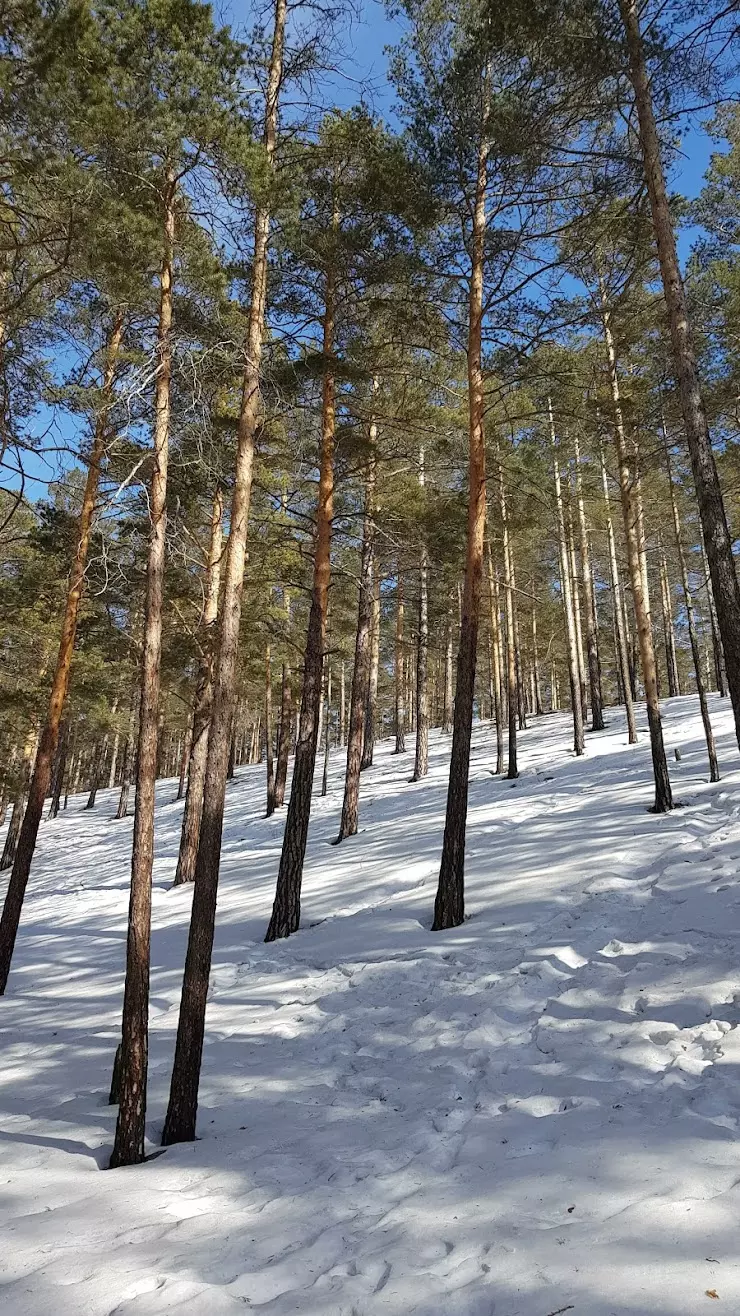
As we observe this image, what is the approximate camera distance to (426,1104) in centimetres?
Result: 457

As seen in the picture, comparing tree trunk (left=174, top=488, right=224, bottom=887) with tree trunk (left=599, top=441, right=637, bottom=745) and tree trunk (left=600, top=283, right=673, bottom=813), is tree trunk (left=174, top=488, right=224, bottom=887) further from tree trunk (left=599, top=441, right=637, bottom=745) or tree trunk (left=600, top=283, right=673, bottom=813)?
tree trunk (left=599, top=441, right=637, bottom=745)

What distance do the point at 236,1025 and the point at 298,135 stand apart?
31.1 feet

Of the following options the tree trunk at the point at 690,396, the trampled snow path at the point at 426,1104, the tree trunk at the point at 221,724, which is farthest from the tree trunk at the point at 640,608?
the tree trunk at the point at 221,724

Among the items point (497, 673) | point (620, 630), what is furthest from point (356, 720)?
point (620, 630)

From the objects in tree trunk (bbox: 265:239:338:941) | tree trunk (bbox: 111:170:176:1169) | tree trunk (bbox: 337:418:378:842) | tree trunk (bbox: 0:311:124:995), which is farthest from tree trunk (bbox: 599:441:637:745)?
tree trunk (bbox: 111:170:176:1169)

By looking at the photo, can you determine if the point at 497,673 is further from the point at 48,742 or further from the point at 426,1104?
the point at 426,1104

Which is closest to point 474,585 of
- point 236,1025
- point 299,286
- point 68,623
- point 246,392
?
point 246,392

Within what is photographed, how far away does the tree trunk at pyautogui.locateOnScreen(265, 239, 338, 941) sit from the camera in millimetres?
8938

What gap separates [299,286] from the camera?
9117 millimetres

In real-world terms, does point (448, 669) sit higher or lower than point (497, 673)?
higher

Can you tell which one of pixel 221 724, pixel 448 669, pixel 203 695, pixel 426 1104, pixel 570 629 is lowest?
pixel 426 1104

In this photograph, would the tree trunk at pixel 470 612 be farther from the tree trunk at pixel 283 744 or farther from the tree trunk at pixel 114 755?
the tree trunk at pixel 114 755

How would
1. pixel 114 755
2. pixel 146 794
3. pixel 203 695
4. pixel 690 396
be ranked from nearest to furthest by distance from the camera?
pixel 146 794 → pixel 690 396 → pixel 203 695 → pixel 114 755

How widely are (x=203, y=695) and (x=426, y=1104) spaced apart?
10.4 metres
